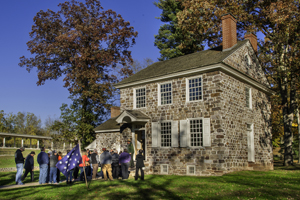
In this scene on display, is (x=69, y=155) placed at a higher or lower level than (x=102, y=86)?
lower

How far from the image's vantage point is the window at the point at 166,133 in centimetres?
1811

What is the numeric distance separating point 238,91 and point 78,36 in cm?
1814

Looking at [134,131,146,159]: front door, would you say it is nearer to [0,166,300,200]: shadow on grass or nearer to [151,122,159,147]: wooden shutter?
[151,122,159,147]: wooden shutter

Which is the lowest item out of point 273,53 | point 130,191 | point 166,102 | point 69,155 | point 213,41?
point 130,191

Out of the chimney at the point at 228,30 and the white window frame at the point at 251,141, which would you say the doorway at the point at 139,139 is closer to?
the white window frame at the point at 251,141

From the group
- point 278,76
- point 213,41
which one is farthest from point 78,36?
point 278,76

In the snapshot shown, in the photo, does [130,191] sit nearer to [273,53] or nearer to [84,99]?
[273,53]

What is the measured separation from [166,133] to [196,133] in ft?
7.65

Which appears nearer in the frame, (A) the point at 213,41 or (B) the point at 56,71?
(A) the point at 213,41

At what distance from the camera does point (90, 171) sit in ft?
54.2

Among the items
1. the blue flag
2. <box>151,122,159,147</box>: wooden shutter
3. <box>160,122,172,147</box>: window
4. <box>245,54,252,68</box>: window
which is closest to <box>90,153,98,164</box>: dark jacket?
the blue flag

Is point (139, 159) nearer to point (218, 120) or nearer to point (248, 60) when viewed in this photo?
point (218, 120)

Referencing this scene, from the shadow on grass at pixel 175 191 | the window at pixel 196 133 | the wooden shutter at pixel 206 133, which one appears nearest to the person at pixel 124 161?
the shadow on grass at pixel 175 191

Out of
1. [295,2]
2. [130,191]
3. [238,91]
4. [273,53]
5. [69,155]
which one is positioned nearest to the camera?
[130,191]
